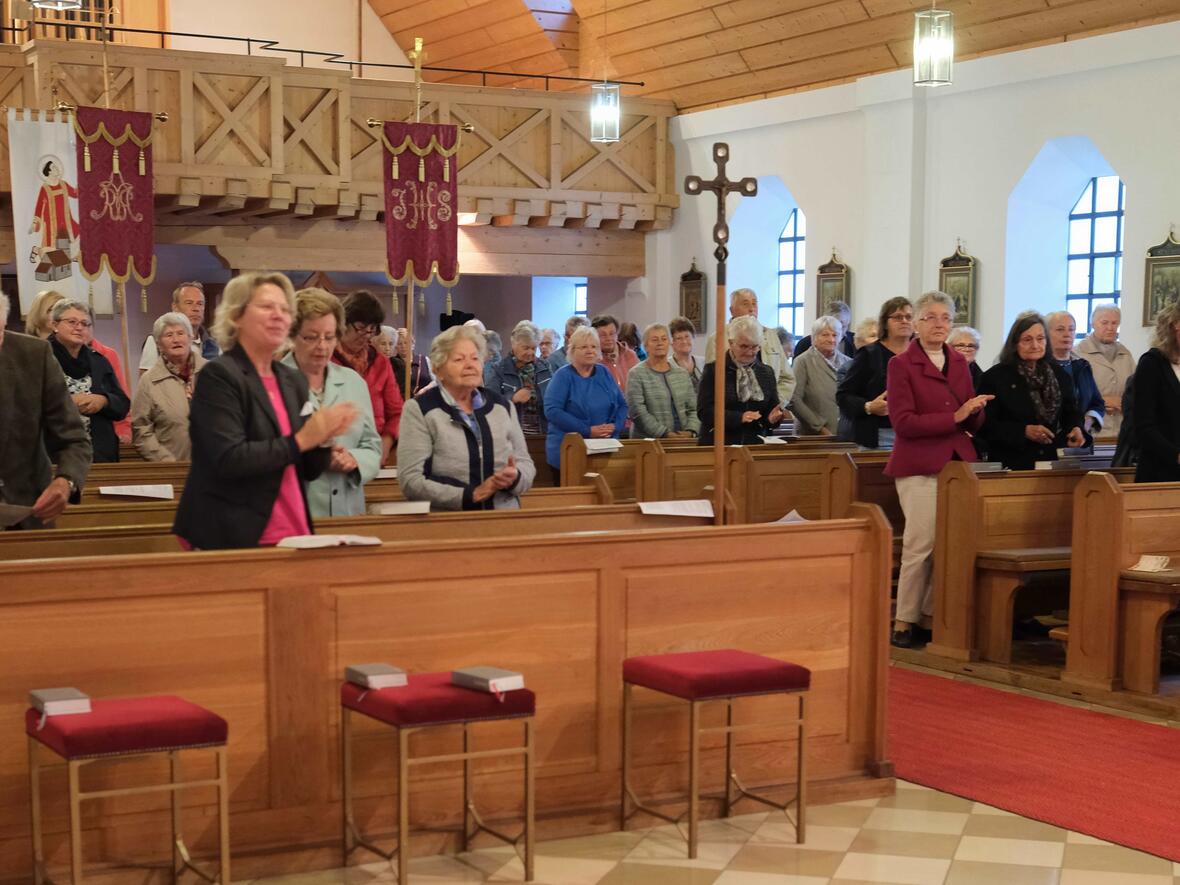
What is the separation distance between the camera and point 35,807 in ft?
11.4

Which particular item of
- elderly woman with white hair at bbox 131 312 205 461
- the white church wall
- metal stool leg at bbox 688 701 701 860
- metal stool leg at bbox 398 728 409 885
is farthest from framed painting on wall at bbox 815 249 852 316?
metal stool leg at bbox 398 728 409 885

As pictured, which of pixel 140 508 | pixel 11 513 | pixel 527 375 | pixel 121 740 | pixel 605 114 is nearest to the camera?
pixel 121 740

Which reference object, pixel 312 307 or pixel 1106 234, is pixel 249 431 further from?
pixel 1106 234

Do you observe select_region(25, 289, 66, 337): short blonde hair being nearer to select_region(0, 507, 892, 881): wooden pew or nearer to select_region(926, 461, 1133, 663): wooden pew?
select_region(0, 507, 892, 881): wooden pew

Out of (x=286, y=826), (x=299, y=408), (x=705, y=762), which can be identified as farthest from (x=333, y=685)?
(x=705, y=762)

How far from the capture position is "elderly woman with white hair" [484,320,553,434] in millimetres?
9906

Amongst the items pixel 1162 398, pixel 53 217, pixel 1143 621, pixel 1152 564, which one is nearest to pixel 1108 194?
pixel 1162 398

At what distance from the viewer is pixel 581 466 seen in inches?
302

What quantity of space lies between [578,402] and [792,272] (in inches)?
310

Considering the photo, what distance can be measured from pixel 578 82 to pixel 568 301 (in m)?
3.20

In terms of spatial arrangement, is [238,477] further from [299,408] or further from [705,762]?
[705,762]

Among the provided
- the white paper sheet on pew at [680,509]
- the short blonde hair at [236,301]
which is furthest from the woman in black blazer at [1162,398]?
the short blonde hair at [236,301]

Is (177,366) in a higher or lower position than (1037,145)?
lower

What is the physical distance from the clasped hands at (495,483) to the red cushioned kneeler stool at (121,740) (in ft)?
5.05
